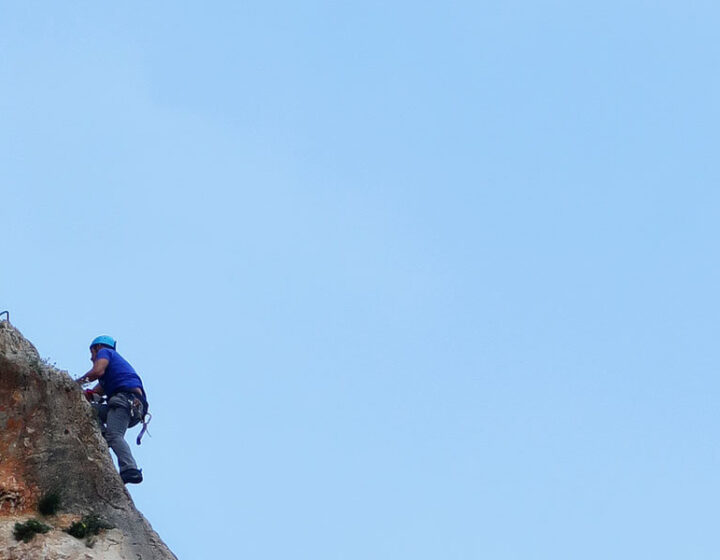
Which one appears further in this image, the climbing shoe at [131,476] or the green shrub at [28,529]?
the climbing shoe at [131,476]

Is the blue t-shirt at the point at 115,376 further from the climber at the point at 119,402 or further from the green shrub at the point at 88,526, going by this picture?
the green shrub at the point at 88,526

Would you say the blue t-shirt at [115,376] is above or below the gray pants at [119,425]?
above

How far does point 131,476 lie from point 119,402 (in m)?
1.27

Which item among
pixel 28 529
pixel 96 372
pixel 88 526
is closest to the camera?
pixel 28 529

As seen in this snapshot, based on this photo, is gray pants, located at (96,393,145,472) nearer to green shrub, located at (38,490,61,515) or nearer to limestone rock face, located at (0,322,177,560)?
limestone rock face, located at (0,322,177,560)

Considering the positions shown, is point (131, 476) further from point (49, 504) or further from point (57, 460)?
point (49, 504)

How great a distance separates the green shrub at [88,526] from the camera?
763 inches

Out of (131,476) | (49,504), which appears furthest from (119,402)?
(49,504)

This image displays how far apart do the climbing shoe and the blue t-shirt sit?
4.40 feet

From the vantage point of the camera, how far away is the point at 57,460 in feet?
66.0

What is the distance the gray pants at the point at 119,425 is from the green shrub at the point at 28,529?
100 inches

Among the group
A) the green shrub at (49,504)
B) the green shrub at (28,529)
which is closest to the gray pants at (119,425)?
the green shrub at (49,504)

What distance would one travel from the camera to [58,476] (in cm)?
2003

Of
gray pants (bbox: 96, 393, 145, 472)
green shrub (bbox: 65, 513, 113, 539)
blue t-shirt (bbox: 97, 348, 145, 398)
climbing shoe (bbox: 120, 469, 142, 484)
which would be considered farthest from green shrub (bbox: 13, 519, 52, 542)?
blue t-shirt (bbox: 97, 348, 145, 398)
